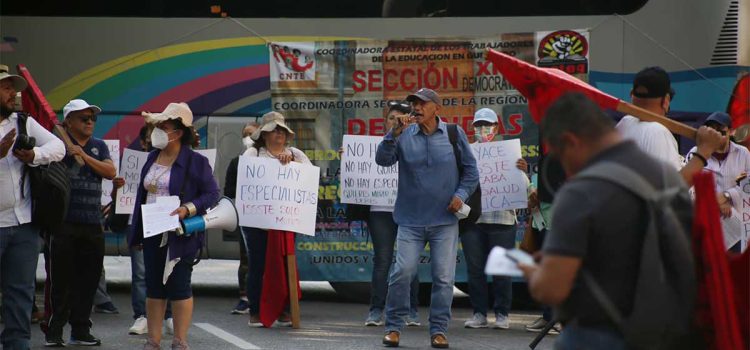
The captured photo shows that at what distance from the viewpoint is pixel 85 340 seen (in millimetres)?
10031

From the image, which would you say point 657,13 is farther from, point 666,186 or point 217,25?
point 666,186

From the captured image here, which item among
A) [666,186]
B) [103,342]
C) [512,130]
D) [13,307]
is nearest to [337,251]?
[512,130]

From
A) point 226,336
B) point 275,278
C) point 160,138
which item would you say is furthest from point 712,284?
point 275,278

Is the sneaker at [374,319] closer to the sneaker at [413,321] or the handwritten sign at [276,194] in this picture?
the sneaker at [413,321]

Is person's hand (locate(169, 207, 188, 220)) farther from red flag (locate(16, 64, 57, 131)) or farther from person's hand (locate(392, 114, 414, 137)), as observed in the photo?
person's hand (locate(392, 114, 414, 137))

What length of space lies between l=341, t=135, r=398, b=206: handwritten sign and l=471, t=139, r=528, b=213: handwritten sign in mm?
825

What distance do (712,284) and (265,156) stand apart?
7574mm

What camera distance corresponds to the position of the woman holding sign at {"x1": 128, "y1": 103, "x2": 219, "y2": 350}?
8.73 metres

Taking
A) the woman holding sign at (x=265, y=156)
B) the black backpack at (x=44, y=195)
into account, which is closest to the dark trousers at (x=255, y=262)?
the woman holding sign at (x=265, y=156)

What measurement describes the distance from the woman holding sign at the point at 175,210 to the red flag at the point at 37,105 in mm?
1035

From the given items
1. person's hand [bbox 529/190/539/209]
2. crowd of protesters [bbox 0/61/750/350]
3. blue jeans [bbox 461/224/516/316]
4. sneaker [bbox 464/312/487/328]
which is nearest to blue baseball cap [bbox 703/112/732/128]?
crowd of protesters [bbox 0/61/750/350]

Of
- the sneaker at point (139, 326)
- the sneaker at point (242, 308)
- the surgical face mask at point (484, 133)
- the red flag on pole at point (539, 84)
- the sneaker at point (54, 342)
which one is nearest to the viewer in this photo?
the red flag on pole at point (539, 84)

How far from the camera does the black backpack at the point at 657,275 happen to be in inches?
171

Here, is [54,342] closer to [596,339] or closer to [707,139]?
[707,139]
